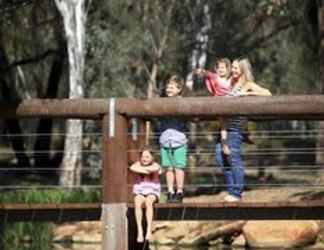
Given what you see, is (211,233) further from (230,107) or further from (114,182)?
(230,107)

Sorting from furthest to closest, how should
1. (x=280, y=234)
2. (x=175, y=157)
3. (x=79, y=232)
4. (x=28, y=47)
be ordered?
(x=28, y=47)
(x=79, y=232)
(x=280, y=234)
(x=175, y=157)

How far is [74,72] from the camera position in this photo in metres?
20.8

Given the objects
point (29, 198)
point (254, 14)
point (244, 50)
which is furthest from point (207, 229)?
point (244, 50)

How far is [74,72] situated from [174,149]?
11645 mm

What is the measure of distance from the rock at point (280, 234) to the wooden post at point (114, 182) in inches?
201

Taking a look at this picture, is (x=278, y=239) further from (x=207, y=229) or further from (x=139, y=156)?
(x=139, y=156)

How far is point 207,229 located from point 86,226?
2.43 meters

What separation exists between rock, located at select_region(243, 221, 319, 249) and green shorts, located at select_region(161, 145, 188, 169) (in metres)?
4.06

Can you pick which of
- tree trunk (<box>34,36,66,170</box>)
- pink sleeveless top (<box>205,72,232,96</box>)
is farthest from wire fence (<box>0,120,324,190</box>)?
pink sleeveless top (<box>205,72,232,96</box>)

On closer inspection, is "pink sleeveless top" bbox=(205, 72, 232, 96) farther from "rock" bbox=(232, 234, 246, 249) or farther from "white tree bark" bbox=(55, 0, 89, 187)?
"white tree bark" bbox=(55, 0, 89, 187)

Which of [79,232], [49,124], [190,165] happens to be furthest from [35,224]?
[49,124]

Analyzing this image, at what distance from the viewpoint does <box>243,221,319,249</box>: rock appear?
1300 cm

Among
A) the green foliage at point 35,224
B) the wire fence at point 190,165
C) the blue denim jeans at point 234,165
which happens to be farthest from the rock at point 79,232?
the blue denim jeans at point 234,165

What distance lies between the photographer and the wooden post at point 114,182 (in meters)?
8.40
